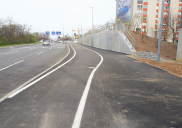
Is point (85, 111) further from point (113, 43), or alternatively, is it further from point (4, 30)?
point (4, 30)

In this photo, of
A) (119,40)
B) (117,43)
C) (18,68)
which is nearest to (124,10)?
(117,43)

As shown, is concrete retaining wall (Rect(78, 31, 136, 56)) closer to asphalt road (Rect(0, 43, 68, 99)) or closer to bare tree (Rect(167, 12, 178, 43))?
asphalt road (Rect(0, 43, 68, 99))

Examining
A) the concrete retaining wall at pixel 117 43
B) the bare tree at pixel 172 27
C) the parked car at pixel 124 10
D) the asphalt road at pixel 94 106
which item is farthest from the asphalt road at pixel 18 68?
the parked car at pixel 124 10

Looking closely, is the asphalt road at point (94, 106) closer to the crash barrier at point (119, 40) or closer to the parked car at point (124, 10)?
the crash barrier at point (119, 40)

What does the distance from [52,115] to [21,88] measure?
2809mm

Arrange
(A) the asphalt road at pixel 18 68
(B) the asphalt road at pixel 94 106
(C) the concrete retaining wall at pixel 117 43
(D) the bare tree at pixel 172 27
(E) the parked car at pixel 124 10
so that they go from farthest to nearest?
1. (E) the parked car at pixel 124 10
2. (D) the bare tree at pixel 172 27
3. (C) the concrete retaining wall at pixel 117 43
4. (A) the asphalt road at pixel 18 68
5. (B) the asphalt road at pixel 94 106

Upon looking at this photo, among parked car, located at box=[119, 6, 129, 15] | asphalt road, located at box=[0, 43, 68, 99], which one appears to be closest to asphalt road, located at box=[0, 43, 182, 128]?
asphalt road, located at box=[0, 43, 68, 99]

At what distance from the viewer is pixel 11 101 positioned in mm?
4590

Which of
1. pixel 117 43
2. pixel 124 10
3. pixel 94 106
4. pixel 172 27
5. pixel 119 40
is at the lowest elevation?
pixel 94 106

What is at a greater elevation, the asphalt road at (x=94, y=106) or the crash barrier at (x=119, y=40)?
the crash barrier at (x=119, y=40)

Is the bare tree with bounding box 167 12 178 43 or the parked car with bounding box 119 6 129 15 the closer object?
the bare tree with bounding box 167 12 178 43

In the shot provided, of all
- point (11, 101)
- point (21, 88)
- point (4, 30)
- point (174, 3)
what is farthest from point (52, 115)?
point (174, 3)

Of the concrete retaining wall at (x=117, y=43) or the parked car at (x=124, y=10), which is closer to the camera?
the concrete retaining wall at (x=117, y=43)

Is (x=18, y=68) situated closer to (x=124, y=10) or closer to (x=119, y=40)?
(x=119, y=40)
